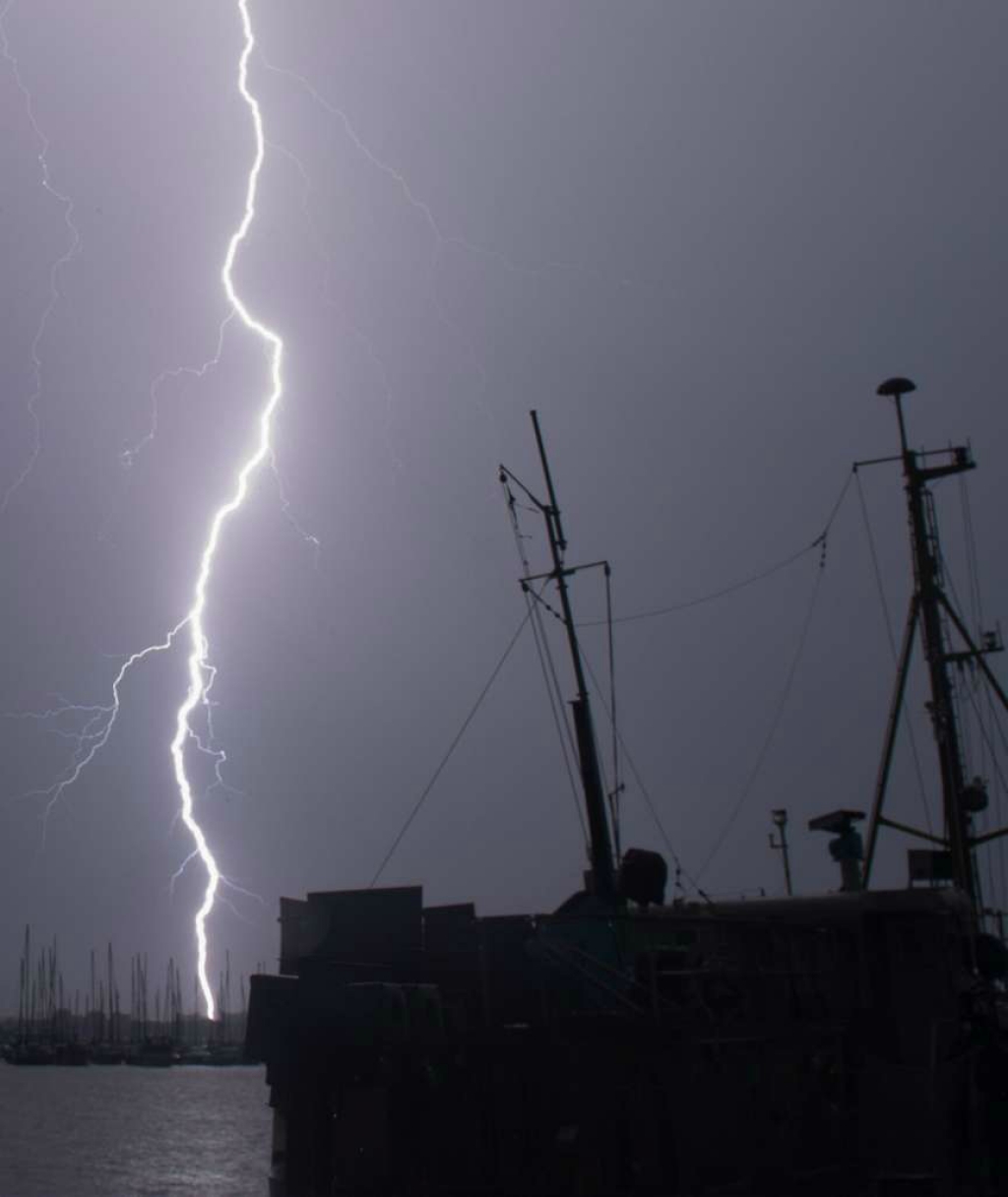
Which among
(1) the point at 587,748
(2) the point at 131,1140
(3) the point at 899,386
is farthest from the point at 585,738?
(2) the point at 131,1140

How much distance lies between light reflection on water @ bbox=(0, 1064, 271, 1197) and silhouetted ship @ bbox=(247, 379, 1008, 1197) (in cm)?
2355

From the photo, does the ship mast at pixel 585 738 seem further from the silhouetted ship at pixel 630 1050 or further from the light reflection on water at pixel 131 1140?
the light reflection on water at pixel 131 1140

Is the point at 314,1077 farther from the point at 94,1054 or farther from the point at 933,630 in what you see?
the point at 94,1054

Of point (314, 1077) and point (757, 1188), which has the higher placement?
point (314, 1077)

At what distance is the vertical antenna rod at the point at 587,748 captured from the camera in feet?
84.0

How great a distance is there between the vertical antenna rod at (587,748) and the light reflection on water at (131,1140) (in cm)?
2138

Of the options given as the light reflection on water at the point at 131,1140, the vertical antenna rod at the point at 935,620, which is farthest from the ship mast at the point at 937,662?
the light reflection on water at the point at 131,1140

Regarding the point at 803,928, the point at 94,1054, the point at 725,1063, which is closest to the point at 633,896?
the point at 803,928

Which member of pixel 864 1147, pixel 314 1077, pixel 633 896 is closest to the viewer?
pixel 314 1077

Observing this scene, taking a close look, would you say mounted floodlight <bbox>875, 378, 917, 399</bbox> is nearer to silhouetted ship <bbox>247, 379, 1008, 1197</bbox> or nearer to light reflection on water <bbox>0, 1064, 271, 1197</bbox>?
silhouetted ship <bbox>247, 379, 1008, 1197</bbox>

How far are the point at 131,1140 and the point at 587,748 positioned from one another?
41.6 metres

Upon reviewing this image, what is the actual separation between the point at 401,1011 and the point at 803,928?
668 centimetres

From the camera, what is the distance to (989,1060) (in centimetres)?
1964

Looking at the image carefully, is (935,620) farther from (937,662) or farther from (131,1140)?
(131,1140)
